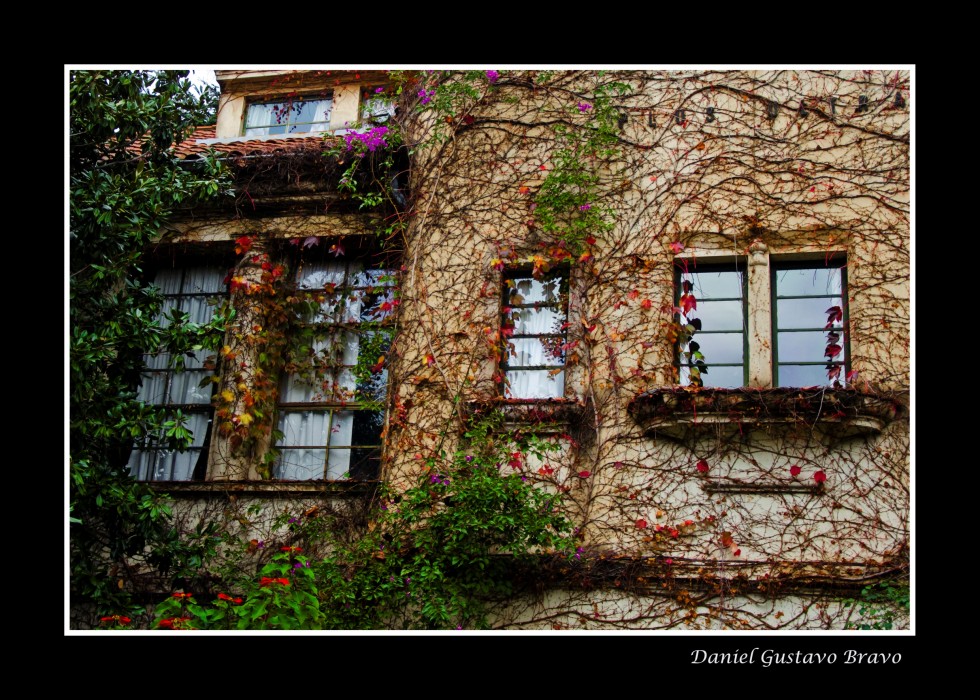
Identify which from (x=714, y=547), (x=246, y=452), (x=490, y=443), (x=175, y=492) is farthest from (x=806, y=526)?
(x=175, y=492)

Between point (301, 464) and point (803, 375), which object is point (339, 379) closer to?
point (301, 464)

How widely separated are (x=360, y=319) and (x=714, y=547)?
388 centimetres

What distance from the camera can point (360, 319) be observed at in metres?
8.80

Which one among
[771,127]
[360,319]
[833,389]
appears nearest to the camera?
[833,389]

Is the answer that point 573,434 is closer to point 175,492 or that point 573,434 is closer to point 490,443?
point 490,443

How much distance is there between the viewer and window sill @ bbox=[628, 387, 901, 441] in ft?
22.8

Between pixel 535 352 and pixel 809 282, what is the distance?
240 centimetres

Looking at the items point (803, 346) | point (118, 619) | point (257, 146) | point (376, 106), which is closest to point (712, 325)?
point (803, 346)

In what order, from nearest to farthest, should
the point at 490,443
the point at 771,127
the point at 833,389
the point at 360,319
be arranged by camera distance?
the point at 833,389 → the point at 490,443 → the point at 771,127 → the point at 360,319

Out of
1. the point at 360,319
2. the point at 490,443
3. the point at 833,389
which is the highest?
the point at 360,319

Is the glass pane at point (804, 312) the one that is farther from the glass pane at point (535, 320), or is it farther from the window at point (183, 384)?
the window at point (183, 384)

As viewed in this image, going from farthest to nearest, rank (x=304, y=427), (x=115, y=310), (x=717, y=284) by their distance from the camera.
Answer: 1. (x=304, y=427)
2. (x=717, y=284)
3. (x=115, y=310)

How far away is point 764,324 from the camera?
25.0 feet

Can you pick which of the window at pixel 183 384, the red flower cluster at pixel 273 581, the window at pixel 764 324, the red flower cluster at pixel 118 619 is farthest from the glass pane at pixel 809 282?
the red flower cluster at pixel 118 619
